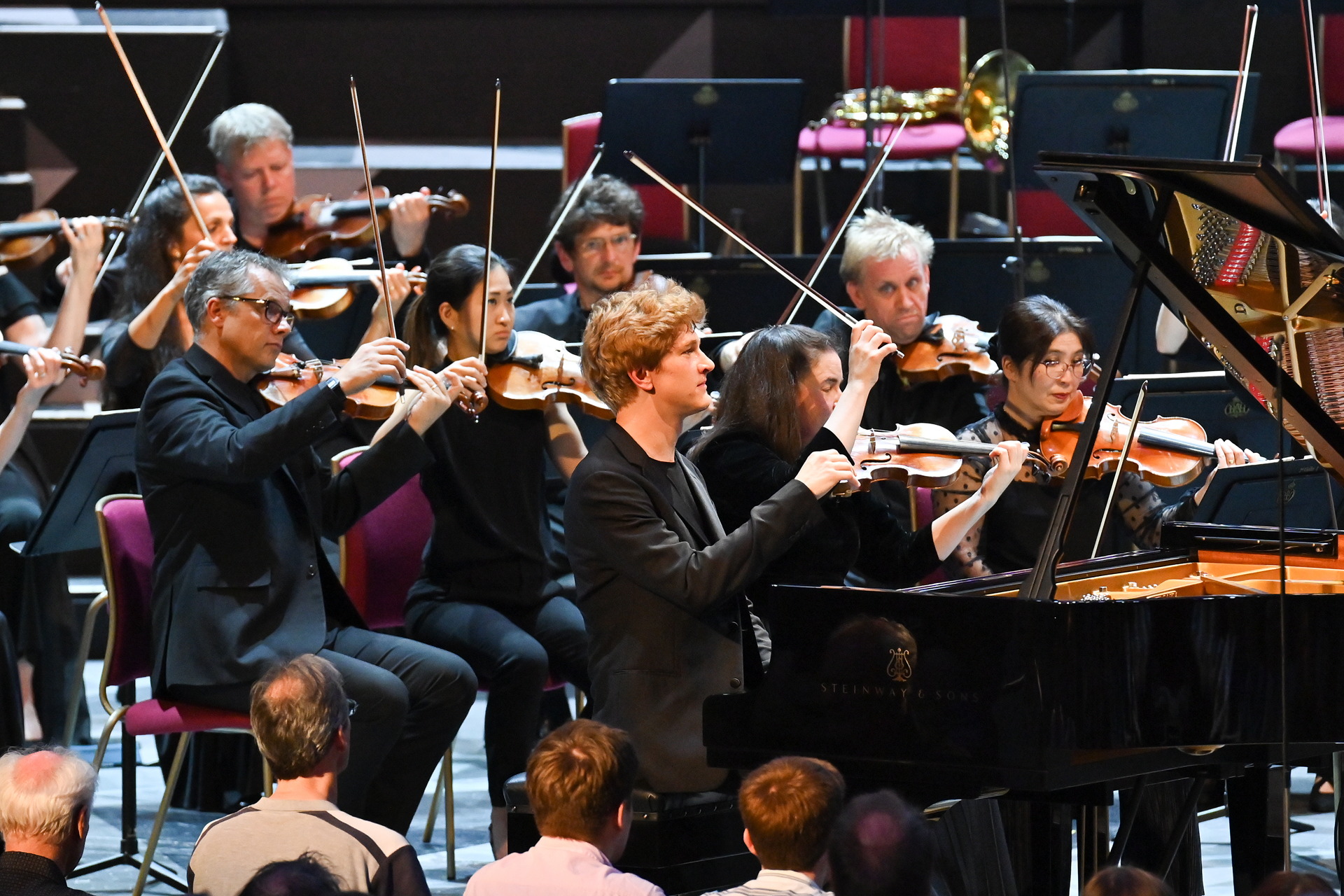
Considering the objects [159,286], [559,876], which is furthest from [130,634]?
[559,876]

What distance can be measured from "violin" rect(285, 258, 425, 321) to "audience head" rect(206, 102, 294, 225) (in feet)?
1.12

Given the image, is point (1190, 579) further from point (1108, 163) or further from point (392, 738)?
point (392, 738)

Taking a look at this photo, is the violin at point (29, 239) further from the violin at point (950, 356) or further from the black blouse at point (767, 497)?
the black blouse at point (767, 497)

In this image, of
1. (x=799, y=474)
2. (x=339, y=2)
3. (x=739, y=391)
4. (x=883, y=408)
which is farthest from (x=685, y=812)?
(x=339, y=2)

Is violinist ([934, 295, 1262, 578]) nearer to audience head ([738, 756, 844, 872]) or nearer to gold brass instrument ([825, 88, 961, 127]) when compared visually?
audience head ([738, 756, 844, 872])

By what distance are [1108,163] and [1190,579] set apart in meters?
1.03

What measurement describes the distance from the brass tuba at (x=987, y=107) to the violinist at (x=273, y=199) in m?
2.37

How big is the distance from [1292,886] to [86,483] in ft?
8.61

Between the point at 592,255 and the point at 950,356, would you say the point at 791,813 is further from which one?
the point at 592,255

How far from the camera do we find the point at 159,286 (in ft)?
14.5

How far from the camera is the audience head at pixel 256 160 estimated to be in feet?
15.8

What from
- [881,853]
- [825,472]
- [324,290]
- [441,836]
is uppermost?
[324,290]

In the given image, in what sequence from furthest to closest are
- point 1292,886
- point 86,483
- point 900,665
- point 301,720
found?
1. point 86,483
2. point 900,665
3. point 301,720
4. point 1292,886

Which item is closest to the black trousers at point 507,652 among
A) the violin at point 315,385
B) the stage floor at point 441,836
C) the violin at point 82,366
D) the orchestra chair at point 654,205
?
the stage floor at point 441,836
